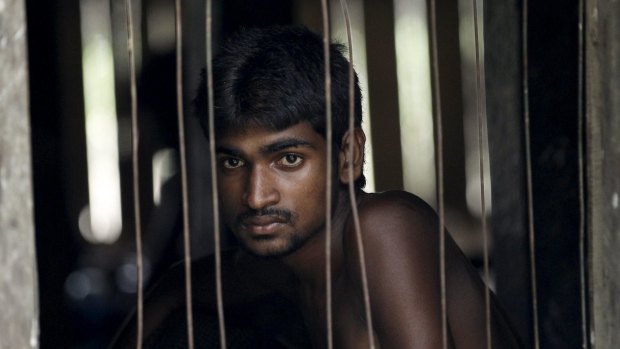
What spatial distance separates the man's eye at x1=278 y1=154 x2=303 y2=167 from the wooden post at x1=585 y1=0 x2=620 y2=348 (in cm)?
77

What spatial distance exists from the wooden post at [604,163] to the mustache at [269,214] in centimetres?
75

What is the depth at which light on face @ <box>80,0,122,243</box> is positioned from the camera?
475 cm

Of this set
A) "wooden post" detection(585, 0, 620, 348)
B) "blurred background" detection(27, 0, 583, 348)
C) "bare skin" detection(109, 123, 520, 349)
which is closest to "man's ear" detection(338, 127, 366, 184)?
"bare skin" detection(109, 123, 520, 349)

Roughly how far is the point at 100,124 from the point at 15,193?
3.61 meters

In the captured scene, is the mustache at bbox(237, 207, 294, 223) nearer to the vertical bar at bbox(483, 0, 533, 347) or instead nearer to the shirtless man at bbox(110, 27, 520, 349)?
the shirtless man at bbox(110, 27, 520, 349)

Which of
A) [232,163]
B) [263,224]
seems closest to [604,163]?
[263,224]

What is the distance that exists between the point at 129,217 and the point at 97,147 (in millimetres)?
404

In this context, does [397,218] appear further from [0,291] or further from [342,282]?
[0,291]

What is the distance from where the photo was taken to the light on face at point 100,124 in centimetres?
475

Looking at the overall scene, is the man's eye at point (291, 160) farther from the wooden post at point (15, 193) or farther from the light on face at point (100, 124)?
the light on face at point (100, 124)

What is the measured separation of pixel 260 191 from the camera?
2.07 meters

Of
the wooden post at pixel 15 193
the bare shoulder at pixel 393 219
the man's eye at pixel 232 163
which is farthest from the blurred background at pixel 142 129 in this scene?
the wooden post at pixel 15 193

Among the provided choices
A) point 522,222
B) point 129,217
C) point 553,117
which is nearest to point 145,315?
point 522,222

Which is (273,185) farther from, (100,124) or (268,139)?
(100,124)
